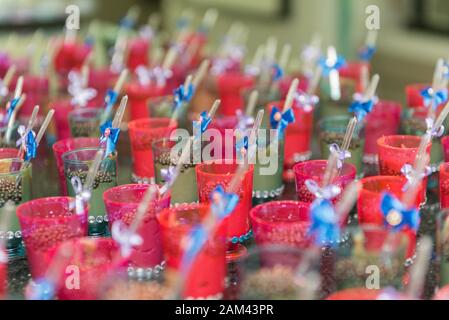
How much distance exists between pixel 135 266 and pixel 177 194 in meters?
0.23

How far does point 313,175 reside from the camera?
4.91ft

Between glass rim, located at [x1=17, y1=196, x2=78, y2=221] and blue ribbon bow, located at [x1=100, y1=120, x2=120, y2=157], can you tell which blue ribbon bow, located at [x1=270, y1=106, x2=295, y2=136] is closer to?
blue ribbon bow, located at [x1=100, y1=120, x2=120, y2=157]

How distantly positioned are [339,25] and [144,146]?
2.35m

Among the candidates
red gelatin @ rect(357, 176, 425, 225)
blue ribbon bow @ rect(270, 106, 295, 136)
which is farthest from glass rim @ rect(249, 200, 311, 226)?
blue ribbon bow @ rect(270, 106, 295, 136)

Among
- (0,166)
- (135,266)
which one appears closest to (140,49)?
Answer: (0,166)

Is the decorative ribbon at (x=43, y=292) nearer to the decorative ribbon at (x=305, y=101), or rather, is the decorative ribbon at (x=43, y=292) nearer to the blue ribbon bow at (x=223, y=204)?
the blue ribbon bow at (x=223, y=204)

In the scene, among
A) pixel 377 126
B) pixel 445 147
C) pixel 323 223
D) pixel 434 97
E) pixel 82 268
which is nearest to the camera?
pixel 323 223

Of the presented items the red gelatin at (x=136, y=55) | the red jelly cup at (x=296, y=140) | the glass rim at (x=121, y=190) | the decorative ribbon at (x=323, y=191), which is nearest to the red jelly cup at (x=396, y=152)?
the decorative ribbon at (x=323, y=191)

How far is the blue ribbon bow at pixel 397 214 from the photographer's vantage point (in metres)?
1.21

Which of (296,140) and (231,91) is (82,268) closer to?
(296,140)

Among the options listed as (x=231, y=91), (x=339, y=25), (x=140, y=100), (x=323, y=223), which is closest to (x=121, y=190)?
(x=323, y=223)

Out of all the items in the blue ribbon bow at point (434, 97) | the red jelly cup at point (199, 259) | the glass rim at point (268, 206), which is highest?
the blue ribbon bow at point (434, 97)

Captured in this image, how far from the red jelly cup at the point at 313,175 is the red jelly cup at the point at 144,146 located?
0.37m

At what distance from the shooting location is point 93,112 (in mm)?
1951
